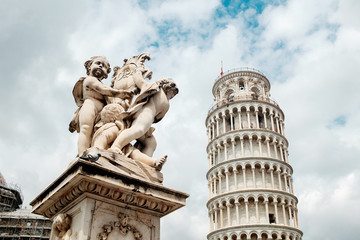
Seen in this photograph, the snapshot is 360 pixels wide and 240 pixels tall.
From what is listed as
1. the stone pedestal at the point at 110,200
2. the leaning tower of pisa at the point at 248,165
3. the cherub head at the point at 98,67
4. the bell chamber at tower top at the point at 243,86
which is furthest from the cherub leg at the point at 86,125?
the bell chamber at tower top at the point at 243,86

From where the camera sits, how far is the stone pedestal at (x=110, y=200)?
3.23 meters

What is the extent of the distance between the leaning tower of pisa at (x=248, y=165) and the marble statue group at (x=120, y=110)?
127 feet

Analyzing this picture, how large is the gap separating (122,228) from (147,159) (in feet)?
2.79

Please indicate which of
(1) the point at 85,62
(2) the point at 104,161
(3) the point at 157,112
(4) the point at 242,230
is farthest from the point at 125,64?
(4) the point at 242,230

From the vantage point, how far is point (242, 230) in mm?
40812

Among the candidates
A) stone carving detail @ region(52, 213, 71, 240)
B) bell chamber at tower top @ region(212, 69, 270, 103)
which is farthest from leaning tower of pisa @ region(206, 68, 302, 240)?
stone carving detail @ region(52, 213, 71, 240)

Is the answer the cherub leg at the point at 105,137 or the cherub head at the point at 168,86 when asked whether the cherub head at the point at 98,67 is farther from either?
the cherub leg at the point at 105,137

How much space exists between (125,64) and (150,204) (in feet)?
7.23

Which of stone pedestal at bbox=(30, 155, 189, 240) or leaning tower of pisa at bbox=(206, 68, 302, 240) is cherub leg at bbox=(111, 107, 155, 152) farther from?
leaning tower of pisa at bbox=(206, 68, 302, 240)

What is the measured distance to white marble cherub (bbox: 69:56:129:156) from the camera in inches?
164

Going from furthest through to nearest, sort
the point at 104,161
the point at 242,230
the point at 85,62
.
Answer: the point at 242,230
the point at 85,62
the point at 104,161

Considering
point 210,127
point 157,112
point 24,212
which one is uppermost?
point 210,127

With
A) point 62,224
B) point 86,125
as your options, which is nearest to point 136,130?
point 86,125

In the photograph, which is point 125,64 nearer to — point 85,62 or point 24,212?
point 85,62
